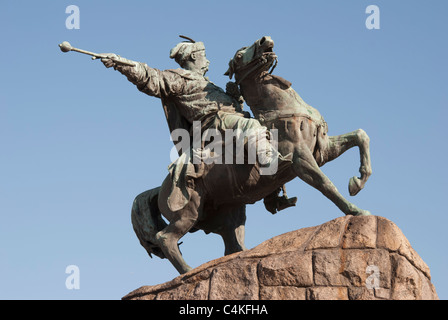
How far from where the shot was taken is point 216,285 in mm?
10609

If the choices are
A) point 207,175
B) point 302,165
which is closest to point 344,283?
point 302,165

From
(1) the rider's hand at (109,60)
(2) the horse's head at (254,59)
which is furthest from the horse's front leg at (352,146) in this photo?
(1) the rider's hand at (109,60)

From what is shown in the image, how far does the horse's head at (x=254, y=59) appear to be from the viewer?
11961mm

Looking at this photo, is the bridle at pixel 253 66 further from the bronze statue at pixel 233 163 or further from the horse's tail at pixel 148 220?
the horse's tail at pixel 148 220

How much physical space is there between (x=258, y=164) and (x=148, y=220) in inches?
75.5

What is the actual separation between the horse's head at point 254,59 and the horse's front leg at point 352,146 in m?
1.18

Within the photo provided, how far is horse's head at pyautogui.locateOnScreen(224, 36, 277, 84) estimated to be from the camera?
39.2 feet

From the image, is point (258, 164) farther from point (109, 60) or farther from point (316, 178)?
point (109, 60)

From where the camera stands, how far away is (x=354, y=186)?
11562mm

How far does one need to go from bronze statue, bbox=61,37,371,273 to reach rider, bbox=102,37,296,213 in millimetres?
13

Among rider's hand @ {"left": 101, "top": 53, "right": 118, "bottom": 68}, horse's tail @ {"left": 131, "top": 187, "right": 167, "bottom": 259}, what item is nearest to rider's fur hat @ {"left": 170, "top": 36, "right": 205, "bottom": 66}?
rider's hand @ {"left": 101, "top": 53, "right": 118, "bottom": 68}

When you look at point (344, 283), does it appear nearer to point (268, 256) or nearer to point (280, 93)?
point (268, 256)

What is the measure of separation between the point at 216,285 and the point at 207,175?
1976 mm

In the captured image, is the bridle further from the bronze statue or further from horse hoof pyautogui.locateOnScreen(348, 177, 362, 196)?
horse hoof pyautogui.locateOnScreen(348, 177, 362, 196)
